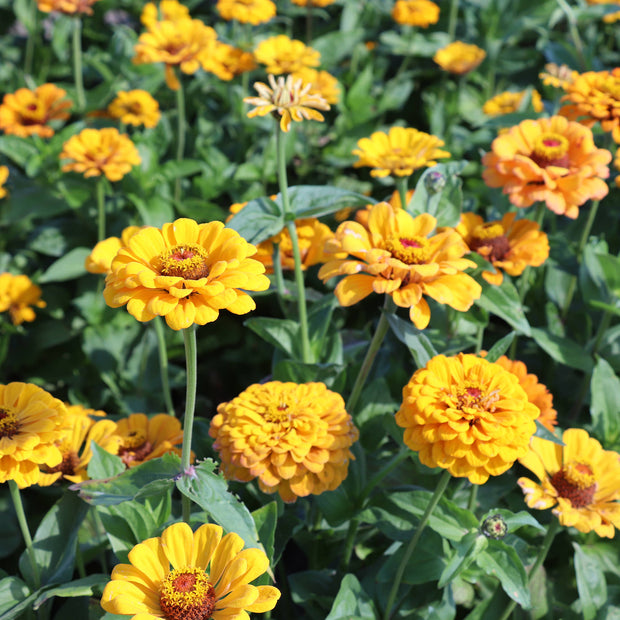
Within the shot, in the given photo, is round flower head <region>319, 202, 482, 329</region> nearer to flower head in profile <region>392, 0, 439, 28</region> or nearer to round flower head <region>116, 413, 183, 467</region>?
round flower head <region>116, 413, 183, 467</region>

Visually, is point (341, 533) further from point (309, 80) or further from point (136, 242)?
point (309, 80)

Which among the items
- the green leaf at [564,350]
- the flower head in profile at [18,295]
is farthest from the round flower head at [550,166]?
the flower head in profile at [18,295]

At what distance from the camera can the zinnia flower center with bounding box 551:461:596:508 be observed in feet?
A: 3.93

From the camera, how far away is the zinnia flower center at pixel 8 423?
1.08m

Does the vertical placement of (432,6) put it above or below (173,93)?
above

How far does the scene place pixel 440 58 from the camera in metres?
2.48

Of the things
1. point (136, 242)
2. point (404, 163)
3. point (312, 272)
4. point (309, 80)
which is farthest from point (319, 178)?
point (136, 242)

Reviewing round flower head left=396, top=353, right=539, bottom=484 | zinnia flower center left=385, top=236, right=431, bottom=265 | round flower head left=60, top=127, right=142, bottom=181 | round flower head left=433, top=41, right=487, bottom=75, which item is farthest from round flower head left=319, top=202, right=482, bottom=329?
round flower head left=433, top=41, right=487, bottom=75

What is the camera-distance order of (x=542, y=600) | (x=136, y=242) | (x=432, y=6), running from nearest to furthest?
(x=136, y=242)
(x=542, y=600)
(x=432, y=6)

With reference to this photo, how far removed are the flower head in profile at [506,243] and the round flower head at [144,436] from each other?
675mm

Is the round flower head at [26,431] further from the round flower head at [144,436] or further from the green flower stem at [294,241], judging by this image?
the green flower stem at [294,241]

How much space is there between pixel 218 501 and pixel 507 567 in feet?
1.52

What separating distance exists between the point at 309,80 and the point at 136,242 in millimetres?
1393

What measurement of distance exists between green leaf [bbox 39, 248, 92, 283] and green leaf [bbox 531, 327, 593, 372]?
4.19ft
